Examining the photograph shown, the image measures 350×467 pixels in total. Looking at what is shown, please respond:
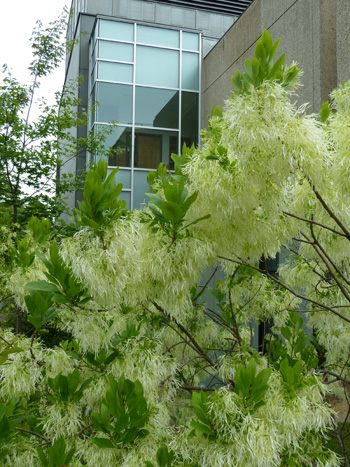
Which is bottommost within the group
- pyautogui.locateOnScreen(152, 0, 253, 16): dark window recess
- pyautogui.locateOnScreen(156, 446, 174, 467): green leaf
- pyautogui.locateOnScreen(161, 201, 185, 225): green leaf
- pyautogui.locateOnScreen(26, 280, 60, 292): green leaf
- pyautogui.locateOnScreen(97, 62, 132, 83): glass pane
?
pyautogui.locateOnScreen(156, 446, 174, 467): green leaf

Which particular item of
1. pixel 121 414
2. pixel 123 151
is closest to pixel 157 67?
pixel 123 151

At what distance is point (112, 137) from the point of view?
10.2 metres

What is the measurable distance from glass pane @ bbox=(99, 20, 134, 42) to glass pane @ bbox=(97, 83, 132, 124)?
3.77ft

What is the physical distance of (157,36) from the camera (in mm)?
10859

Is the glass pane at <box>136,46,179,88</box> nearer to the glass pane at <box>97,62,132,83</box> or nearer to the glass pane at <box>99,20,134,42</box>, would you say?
the glass pane at <box>97,62,132,83</box>

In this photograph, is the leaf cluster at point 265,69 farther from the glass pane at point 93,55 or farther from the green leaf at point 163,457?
the glass pane at point 93,55

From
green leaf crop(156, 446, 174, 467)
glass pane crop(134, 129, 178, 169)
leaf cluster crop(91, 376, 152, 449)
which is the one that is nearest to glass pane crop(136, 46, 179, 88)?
glass pane crop(134, 129, 178, 169)

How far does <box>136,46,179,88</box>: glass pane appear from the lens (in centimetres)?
1065

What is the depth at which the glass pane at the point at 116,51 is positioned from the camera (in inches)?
412

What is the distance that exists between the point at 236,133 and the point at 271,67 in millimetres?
276

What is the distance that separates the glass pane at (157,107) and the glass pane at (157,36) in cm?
117

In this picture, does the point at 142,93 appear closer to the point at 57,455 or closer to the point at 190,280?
the point at 190,280

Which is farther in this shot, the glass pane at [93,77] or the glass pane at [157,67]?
the glass pane at [157,67]

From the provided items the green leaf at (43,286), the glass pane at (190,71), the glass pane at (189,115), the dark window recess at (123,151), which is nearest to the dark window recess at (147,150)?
the dark window recess at (123,151)
